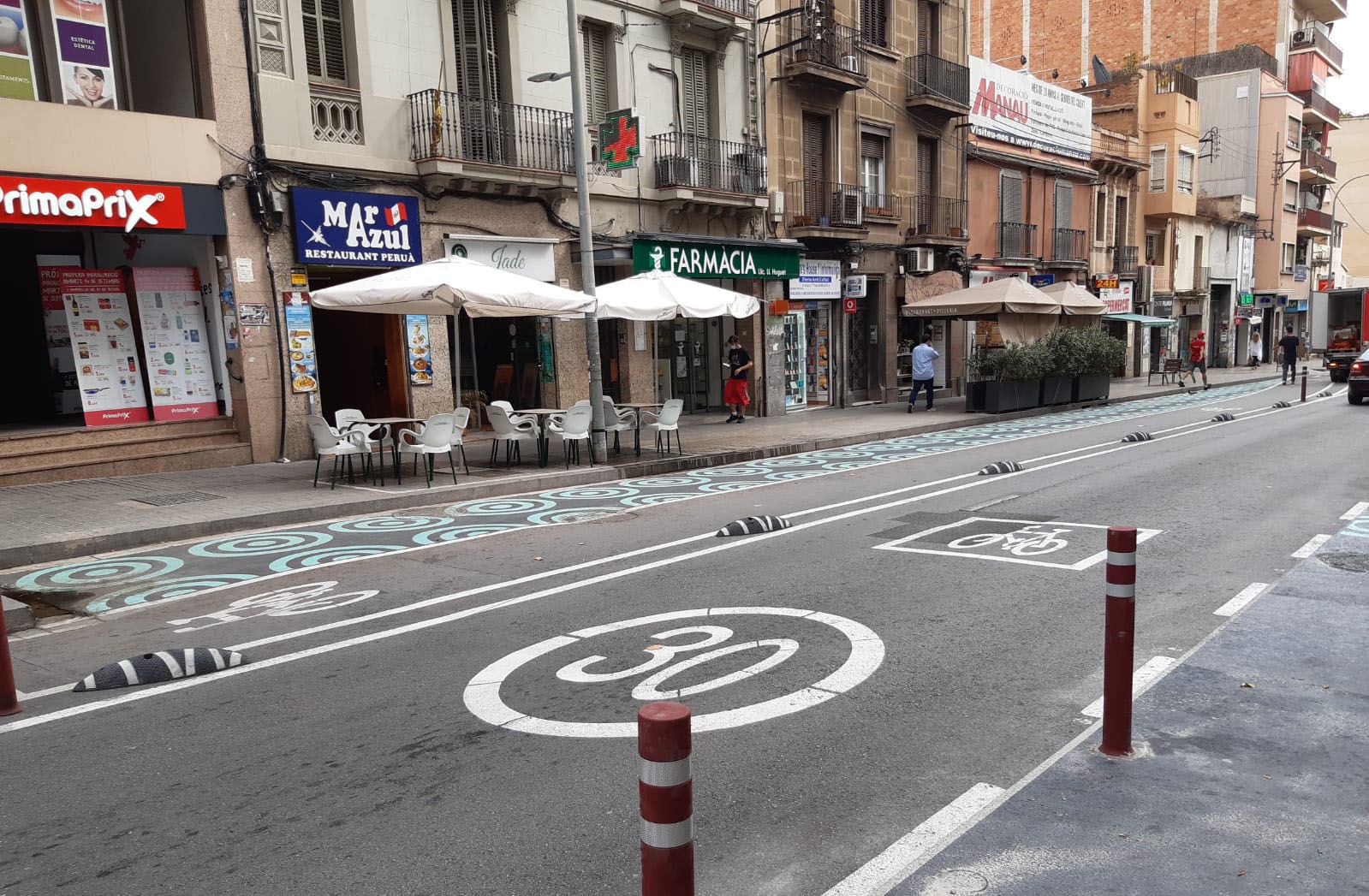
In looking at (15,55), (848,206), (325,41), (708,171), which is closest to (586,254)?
(325,41)

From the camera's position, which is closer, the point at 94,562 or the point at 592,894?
the point at 592,894

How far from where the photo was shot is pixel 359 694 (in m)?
5.08

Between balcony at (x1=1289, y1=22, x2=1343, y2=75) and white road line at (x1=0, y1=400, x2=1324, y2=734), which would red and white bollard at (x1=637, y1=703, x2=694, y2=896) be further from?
balcony at (x1=1289, y1=22, x2=1343, y2=75)

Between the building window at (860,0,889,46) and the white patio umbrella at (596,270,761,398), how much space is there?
1292 centimetres

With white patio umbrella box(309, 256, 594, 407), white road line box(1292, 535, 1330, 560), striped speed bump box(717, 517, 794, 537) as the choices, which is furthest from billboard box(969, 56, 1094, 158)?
striped speed bump box(717, 517, 794, 537)

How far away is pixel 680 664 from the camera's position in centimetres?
536

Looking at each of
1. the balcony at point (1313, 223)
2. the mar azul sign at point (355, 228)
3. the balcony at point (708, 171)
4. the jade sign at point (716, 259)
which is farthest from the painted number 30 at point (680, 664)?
the balcony at point (1313, 223)

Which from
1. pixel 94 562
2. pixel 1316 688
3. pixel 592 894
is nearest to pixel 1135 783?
pixel 1316 688

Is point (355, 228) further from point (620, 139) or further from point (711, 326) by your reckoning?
point (711, 326)

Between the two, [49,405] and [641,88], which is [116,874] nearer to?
[49,405]

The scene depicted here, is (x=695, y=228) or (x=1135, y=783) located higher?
(x=695, y=228)

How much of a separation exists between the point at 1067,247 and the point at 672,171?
65.0 ft

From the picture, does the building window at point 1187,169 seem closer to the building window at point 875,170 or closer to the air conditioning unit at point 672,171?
the building window at point 875,170

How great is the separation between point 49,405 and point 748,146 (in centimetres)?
1446
